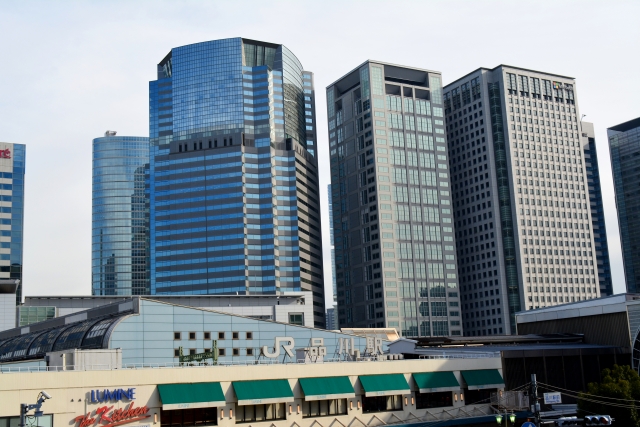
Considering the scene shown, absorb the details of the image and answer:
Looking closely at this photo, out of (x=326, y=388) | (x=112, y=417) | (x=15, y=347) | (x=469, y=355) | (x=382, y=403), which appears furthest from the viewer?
(x=15, y=347)

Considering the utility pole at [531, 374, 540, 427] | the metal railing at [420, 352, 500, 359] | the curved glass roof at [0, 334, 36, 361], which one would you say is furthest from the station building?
the utility pole at [531, 374, 540, 427]

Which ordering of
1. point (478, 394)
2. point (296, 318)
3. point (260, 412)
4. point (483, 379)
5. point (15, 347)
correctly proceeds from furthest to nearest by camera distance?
point (296, 318), point (15, 347), point (478, 394), point (483, 379), point (260, 412)

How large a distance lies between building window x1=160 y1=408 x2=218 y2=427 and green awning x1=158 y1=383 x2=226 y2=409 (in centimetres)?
151

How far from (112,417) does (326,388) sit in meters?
23.3

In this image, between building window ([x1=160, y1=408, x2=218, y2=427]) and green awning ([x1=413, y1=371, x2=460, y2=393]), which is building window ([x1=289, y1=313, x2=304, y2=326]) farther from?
building window ([x1=160, y1=408, x2=218, y2=427])

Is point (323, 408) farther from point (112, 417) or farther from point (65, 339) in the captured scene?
point (65, 339)

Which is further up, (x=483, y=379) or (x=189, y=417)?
(x=483, y=379)

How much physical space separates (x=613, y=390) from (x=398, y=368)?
78.0 ft

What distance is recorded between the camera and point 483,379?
91.3 meters

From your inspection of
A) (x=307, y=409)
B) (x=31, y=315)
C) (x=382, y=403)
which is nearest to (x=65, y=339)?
(x=307, y=409)

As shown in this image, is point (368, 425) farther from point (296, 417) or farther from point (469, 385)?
point (469, 385)

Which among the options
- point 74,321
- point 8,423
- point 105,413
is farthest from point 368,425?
point 74,321

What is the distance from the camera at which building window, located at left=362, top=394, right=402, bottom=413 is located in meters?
83.1

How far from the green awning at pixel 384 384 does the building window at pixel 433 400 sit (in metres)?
3.28
